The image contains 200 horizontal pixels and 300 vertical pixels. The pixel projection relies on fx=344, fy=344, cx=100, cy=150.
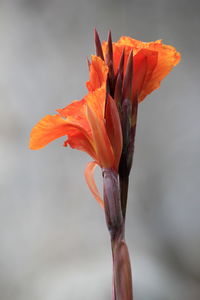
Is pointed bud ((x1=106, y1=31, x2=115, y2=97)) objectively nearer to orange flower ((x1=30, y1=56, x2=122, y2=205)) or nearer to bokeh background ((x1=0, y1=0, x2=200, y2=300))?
orange flower ((x1=30, y1=56, x2=122, y2=205))

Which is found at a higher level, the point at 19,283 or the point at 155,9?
the point at 155,9

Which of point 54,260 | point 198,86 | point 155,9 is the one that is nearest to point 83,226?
point 54,260

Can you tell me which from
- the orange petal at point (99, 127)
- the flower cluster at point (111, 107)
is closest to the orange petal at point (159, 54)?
the flower cluster at point (111, 107)

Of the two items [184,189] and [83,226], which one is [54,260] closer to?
[83,226]

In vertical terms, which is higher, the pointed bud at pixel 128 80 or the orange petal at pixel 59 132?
the pointed bud at pixel 128 80

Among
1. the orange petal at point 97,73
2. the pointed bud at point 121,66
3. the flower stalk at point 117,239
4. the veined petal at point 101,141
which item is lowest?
the flower stalk at point 117,239

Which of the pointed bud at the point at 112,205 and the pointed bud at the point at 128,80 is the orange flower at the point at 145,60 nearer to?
the pointed bud at the point at 128,80
